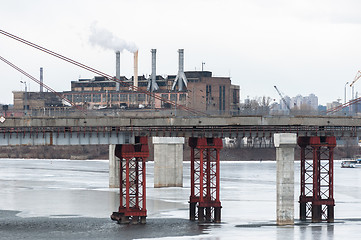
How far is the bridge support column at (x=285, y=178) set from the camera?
7781 cm

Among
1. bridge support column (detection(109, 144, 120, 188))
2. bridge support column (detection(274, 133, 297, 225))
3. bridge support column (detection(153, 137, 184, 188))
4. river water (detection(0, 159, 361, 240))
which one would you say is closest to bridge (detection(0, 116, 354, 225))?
bridge support column (detection(274, 133, 297, 225))

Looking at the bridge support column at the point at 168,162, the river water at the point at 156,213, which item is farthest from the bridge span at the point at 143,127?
the bridge support column at the point at 168,162

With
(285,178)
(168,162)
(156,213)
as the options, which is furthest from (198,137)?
(168,162)

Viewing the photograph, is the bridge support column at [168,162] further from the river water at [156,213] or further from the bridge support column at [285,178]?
the bridge support column at [285,178]

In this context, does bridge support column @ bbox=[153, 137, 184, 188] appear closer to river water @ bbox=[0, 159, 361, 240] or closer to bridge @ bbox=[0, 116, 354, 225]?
river water @ bbox=[0, 159, 361, 240]

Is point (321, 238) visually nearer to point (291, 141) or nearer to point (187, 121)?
point (291, 141)

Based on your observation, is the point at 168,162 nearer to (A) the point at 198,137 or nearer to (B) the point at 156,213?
(B) the point at 156,213

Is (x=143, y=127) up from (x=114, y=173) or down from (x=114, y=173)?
up

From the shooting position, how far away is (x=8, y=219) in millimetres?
84938

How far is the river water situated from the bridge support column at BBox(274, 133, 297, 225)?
4.70 feet

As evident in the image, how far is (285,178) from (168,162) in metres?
56.3

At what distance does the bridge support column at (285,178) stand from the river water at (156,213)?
1.43m

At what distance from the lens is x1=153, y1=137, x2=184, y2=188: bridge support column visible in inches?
5187

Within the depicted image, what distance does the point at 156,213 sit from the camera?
9050 cm
